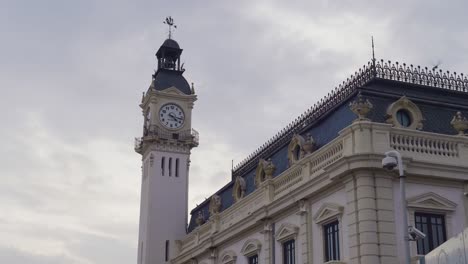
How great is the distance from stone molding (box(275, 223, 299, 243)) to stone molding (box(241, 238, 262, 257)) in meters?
2.52

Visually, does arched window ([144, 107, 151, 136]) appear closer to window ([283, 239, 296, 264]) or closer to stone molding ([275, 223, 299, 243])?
stone molding ([275, 223, 299, 243])

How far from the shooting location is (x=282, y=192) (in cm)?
3806

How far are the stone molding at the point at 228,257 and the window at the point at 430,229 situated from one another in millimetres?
15532

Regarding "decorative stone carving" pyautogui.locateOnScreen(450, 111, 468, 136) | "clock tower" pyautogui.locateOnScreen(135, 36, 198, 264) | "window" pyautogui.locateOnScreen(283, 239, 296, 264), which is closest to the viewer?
"decorative stone carving" pyautogui.locateOnScreen(450, 111, 468, 136)

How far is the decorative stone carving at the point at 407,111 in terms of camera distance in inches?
1312

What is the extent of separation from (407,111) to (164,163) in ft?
100.0

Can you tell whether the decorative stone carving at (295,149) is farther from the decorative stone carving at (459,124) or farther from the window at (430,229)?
the window at (430,229)

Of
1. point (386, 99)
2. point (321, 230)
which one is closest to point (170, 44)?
point (386, 99)

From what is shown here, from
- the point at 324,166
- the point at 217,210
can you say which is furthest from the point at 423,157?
the point at 217,210

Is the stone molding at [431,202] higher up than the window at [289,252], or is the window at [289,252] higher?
the stone molding at [431,202]

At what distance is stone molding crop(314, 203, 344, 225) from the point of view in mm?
32062

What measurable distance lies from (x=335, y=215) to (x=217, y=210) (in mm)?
18261

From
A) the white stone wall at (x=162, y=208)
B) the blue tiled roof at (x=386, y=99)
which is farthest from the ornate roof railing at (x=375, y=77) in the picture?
the white stone wall at (x=162, y=208)

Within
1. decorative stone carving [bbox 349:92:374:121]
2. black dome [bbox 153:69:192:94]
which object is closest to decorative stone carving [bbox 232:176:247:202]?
decorative stone carving [bbox 349:92:374:121]
